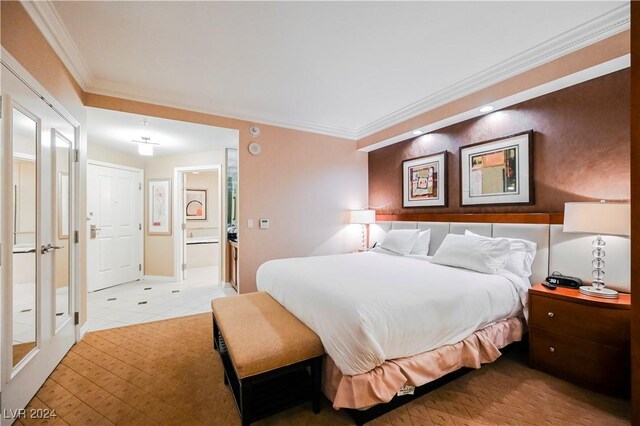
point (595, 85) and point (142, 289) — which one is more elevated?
point (595, 85)

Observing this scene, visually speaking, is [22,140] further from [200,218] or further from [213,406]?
[200,218]

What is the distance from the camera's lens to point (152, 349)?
2510 mm

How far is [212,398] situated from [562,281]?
9.32 feet

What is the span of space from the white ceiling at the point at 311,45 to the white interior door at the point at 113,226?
2161 mm

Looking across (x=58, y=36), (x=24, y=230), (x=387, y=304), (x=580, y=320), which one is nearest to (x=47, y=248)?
(x=24, y=230)

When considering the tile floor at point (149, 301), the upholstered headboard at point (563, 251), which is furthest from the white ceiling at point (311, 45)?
the tile floor at point (149, 301)

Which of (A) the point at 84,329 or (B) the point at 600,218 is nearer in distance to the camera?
(B) the point at 600,218

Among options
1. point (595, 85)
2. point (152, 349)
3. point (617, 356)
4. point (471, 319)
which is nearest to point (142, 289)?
point (152, 349)

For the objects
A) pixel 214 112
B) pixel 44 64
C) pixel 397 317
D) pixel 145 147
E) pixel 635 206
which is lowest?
pixel 397 317

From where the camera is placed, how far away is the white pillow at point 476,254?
2414 mm

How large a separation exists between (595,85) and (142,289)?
6182 mm

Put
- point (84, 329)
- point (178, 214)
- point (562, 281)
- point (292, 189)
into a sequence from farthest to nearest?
point (178, 214)
point (292, 189)
point (84, 329)
point (562, 281)

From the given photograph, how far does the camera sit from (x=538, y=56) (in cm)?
235

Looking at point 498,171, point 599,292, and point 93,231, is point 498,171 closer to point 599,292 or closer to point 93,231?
point 599,292
